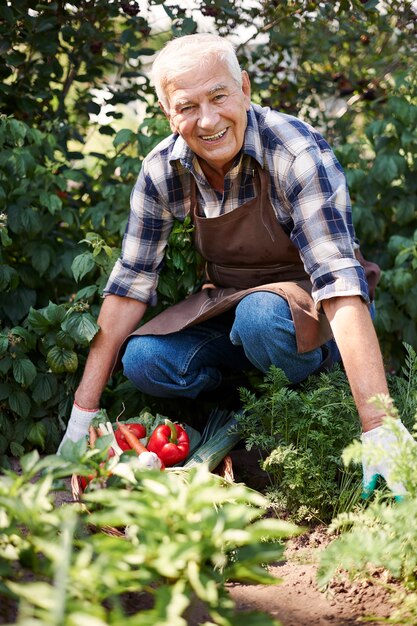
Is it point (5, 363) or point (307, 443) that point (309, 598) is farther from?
point (5, 363)

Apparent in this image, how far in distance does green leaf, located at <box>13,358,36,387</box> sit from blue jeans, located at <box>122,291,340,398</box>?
32 cm

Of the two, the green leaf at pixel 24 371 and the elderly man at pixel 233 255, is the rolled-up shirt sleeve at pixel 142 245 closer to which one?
the elderly man at pixel 233 255

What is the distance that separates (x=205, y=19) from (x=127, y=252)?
1419mm

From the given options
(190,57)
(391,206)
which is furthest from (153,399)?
(391,206)

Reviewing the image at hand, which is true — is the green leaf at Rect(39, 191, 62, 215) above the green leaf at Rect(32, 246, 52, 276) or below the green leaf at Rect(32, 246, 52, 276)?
above

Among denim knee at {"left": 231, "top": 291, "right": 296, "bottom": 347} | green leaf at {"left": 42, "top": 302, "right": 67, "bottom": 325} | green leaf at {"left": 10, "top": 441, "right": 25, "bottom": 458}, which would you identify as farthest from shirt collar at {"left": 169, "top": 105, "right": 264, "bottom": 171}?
green leaf at {"left": 10, "top": 441, "right": 25, "bottom": 458}

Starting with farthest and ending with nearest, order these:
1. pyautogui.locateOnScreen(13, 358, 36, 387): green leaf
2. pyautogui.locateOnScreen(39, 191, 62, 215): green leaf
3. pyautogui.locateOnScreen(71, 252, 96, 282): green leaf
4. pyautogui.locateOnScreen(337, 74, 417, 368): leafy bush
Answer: pyautogui.locateOnScreen(337, 74, 417, 368): leafy bush
pyautogui.locateOnScreen(39, 191, 62, 215): green leaf
pyautogui.locateOnScreen(71, 252, 96, 282): green leaf
pyautogui.locateOnScreen(13, 358, 36, 387): green leaf

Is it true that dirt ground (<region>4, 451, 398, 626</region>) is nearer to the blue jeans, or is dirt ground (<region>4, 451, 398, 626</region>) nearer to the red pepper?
the red pepper

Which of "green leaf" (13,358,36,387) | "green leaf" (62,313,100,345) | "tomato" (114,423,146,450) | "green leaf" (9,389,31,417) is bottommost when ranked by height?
"green leaf" (9,389,31,417)

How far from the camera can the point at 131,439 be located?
2.52 meters

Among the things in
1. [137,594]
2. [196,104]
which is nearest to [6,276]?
[196,104]

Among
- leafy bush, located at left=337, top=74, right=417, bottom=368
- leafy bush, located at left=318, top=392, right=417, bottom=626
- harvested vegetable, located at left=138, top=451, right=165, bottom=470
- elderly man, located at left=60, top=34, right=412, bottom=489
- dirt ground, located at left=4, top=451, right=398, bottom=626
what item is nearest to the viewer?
leafy bush, located at left=318, top=392, right=417, bottom=626

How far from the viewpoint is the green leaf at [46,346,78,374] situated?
2.87 m

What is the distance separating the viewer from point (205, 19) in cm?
375
